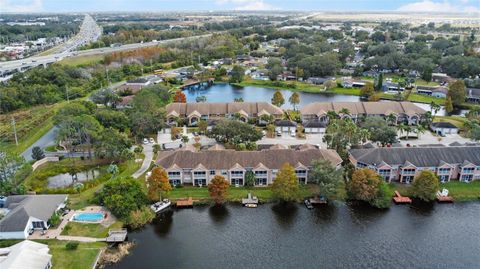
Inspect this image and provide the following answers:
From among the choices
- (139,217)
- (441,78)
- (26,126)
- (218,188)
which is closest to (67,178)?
(139,217)

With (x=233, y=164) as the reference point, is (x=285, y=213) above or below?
below

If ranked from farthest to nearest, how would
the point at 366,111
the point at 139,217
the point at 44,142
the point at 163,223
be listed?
the point at 366,111 → the point at 44,142 → the point at 163,223 → the point at 139,217

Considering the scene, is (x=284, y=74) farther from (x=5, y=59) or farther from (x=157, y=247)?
(x=5, y=59)

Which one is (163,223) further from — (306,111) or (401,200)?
(306,111)

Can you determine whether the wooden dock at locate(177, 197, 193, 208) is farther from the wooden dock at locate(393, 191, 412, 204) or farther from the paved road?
the paved road

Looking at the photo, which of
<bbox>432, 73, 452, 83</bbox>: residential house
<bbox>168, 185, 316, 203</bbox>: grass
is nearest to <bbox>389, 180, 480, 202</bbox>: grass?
<bbox>168, 185, 316, 203</bbox>: grass
